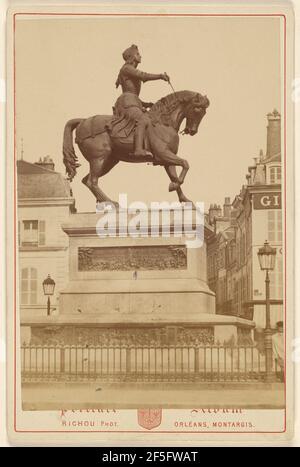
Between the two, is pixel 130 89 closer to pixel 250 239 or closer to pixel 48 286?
pixel 250 239

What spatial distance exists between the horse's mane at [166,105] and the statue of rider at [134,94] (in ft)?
0.16

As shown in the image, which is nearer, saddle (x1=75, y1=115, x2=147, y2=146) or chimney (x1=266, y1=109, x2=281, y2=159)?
chimney (x1=266, y1=109, x2=281, y2=159)

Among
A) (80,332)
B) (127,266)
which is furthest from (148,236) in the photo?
(80,332)

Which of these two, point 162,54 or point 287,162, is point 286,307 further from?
point 162,54

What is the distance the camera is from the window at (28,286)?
26.8 ft

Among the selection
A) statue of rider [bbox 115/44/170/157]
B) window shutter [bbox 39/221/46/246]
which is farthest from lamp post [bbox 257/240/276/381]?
window shutter [bbox 39/221/46/246]

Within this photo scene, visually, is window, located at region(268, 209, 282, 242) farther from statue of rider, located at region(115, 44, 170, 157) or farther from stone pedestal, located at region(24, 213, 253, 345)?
statue of rider, located at region(115, 44, 170, 157)

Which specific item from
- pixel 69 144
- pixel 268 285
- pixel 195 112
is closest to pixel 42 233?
pixel 69 144

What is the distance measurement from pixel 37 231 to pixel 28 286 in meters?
0.38

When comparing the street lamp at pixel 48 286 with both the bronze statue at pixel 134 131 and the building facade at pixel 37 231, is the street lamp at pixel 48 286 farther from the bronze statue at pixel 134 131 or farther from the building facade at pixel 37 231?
the bronze statue at pixel 134 131

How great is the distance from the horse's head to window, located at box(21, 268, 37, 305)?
4.69 feet

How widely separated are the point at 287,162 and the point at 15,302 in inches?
81.5

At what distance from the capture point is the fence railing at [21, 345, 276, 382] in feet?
26.7

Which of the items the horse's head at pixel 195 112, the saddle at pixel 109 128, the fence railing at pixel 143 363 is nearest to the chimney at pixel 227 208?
the horse's head at pixel 195 112
